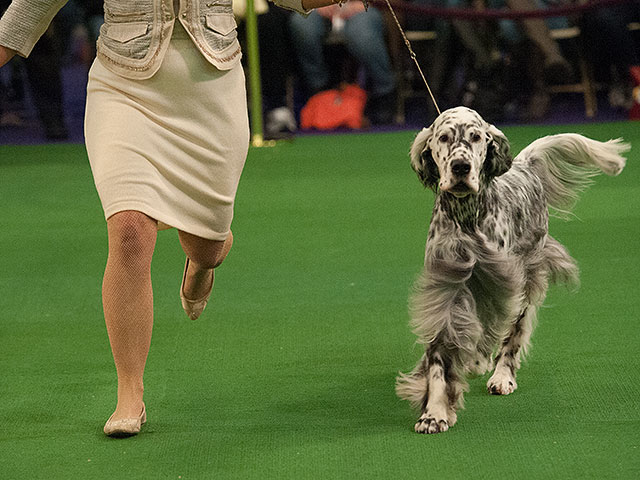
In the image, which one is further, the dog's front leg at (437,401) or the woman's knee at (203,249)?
the woman's knee at (203,249)

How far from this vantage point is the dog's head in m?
3.24

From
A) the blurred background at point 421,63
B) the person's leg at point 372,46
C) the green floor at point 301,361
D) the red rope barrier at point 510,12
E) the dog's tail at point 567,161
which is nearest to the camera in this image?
the green floor at point 301,361

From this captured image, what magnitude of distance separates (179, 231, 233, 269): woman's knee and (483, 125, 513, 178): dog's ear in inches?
35.5

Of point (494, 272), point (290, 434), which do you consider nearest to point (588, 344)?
point (494, 272)

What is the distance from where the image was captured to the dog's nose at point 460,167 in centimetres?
323

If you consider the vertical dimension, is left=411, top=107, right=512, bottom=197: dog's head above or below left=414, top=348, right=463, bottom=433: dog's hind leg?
above

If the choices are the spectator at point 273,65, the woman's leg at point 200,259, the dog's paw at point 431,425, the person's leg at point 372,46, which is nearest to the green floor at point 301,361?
the dog's paw at point 431,425

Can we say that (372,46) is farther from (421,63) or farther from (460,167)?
(460,167)

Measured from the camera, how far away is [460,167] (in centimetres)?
323

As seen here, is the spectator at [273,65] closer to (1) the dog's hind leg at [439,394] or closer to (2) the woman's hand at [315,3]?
(2) the woman's hand at [315,3]

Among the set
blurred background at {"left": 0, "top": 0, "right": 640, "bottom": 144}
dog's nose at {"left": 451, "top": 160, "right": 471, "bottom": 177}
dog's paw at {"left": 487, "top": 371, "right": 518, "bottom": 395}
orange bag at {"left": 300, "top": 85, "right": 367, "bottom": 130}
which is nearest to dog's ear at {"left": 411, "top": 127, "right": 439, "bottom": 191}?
dog's nose at {"left": 451, "top": 160, "right": 471, "bottom": 177}

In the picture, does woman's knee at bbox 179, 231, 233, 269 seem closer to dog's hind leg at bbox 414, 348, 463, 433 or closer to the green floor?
the green floor

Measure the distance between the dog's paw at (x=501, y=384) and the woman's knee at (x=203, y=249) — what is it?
98 centimetres

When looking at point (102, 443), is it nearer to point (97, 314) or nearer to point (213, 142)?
point (213, 142)
